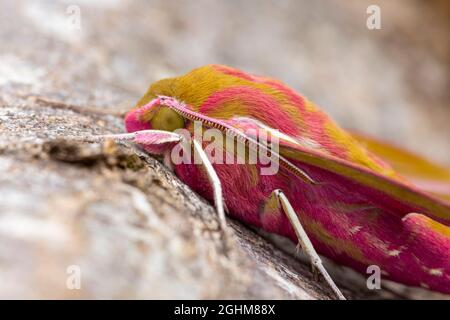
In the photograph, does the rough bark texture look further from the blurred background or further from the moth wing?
the blurred background

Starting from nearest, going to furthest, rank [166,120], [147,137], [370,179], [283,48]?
1. [370,179]
2. [147,137]
3. [166,120]
4. [283,48]

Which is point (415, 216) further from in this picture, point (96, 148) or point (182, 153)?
point (96, 148)

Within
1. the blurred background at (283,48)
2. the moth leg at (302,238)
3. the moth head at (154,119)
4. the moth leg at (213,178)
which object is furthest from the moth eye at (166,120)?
the blurred background at (283,48)

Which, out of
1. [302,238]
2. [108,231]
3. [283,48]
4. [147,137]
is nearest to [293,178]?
[302,238]

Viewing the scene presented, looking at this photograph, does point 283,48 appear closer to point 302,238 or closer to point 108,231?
point 302,238

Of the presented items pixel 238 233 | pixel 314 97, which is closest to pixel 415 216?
pixel 238 233

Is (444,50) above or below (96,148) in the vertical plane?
above
